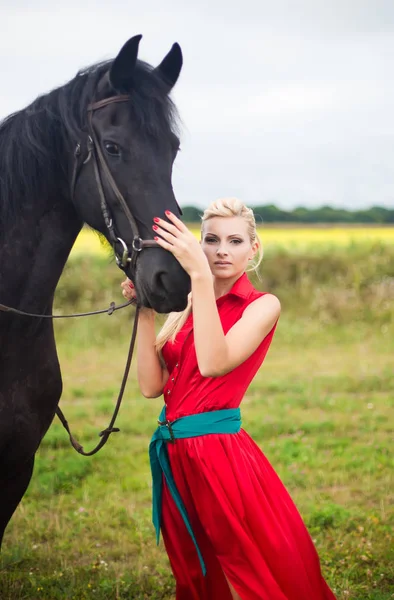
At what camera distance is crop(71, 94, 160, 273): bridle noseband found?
7.70ft

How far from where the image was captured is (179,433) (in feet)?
8.29

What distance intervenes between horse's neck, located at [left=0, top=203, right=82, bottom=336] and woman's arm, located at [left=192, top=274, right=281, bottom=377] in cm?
79

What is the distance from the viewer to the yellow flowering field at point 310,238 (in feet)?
48.3

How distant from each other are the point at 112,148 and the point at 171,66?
1.68ft

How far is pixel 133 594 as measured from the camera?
3.51m

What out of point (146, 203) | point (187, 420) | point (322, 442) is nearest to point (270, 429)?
point (322, 442)

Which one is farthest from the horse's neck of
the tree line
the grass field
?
the tree line

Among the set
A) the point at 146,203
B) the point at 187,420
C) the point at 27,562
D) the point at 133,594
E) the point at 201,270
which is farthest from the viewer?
the point at 27,562

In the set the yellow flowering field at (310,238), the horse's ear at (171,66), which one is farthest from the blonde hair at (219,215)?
the yellow flowering field at (310,238)

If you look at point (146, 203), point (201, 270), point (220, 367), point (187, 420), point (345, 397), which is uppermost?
point (146, 203)

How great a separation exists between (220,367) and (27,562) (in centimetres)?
236

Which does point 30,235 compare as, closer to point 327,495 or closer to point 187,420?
point 187,420

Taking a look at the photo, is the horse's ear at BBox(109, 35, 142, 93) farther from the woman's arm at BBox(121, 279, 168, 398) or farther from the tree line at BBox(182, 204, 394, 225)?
the tree line at BBox(182, 204, 394, 225)

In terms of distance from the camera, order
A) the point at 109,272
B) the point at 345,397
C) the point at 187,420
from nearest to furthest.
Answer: the point at 187,420 → the point at 345,397 → the point at 109,272
